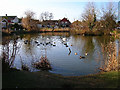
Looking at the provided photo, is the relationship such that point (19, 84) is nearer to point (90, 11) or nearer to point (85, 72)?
point (85, 72)

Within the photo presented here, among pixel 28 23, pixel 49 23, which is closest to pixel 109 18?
pixel 28 23

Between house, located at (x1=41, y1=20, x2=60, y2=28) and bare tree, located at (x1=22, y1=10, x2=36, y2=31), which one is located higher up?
house, located at (x1=41, y1=20, x2=60, y2=28)

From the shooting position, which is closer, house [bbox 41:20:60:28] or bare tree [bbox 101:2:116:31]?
bare tree [bbox 101:2:116:31]

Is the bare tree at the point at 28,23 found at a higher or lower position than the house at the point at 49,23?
lower

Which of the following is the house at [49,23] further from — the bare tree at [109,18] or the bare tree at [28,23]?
the bare tree at [109,18]

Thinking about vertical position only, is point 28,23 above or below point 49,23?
below

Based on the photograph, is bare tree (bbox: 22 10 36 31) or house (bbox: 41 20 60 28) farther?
house (bbox: 41 20 60 28)

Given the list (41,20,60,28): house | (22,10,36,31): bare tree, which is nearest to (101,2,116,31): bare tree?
(22,10,36,31): bare tree

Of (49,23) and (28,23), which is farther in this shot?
(49,23)

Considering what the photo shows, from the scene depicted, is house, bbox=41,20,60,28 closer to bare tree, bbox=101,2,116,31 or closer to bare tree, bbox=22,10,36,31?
bare tree, bbox=22,10,36,31

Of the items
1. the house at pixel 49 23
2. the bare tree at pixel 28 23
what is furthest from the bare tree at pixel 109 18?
the house at pixel 49 23

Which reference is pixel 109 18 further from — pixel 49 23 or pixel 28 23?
pixel 49 23

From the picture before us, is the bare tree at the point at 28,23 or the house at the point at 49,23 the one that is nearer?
the bare tree at the point at 28,23

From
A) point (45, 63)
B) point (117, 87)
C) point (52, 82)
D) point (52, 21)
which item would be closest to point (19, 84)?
point (52, 82)
